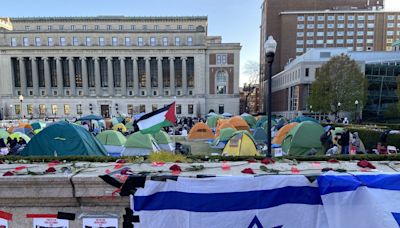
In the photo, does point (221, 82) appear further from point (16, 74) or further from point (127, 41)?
point (16, 74)

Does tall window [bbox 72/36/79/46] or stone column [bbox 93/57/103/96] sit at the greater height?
tall window [bbox 72/36/79/46]

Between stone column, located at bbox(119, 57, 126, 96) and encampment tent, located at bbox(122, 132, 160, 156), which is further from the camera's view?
stone column, located at bbox(119, 57, 126, 96)

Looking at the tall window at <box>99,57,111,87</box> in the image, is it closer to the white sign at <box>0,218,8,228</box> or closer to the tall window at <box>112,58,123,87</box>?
the tall window at <box>112,58,123,87</box>

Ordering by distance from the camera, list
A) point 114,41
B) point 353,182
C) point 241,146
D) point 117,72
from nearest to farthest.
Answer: point 353,182 < point 241,146 < point 114,41 < point 117,72

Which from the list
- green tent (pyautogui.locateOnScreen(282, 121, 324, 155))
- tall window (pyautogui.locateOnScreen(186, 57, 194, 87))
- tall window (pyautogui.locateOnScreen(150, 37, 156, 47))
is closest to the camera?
green tent (pyautogui.locateOnScreen(282, 121, 324, 155))

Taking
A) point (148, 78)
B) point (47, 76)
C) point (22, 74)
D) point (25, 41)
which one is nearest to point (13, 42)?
point (25, 41)

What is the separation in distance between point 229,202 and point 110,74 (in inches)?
2712

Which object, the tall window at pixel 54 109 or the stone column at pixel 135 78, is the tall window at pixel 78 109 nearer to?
the tall window at pixel 54 109

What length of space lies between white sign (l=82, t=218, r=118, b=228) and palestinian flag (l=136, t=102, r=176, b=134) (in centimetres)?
Answer: 650

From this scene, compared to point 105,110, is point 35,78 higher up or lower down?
higher up

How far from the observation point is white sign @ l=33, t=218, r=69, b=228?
221 cm

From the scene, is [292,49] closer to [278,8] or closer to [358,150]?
[278,8]

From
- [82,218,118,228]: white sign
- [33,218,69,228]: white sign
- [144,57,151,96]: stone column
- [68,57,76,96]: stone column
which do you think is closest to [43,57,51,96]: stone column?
[68,57,76,96]: stone column

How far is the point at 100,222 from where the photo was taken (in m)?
2.18
